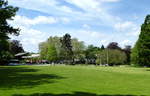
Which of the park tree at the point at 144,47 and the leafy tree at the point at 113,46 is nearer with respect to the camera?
the park tree at the point at 144,47

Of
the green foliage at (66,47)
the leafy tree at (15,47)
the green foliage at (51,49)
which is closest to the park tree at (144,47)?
the green foliage at (51,49)

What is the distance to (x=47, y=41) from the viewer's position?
15738 cm

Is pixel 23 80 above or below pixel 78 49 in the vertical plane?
below

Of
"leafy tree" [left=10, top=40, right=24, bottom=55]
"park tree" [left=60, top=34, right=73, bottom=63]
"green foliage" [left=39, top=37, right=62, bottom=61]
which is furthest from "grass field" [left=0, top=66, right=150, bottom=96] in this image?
"leafy tree" [left=10, top=40, right=24, bottom=55]

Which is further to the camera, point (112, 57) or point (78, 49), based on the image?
point (78, 49)

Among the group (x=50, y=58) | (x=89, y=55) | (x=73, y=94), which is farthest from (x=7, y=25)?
(x=89, y=55)

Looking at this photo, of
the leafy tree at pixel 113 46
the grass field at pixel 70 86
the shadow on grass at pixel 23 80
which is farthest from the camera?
the leafy tree at pixel 113 46

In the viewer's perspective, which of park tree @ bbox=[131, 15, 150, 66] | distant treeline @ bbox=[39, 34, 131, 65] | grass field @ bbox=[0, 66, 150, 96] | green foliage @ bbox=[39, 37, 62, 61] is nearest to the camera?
grass field @ bbox=[0, 66, 150, 96]

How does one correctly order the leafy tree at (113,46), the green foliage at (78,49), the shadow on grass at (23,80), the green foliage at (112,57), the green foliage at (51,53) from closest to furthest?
the shadow on grass at (23,80) → the green foliage at (51,53) → the green foliage at (112,57) → the leafy tree at (113,46) → the green foliage at (78,49)

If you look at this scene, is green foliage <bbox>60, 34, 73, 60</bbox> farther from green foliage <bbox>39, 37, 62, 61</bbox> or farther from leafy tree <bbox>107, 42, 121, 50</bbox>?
leafy tree <bbox>107, 42, 121, 50</bbox>

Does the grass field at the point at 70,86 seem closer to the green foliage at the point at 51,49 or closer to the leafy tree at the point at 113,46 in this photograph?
the green foliage at the point at 51,49

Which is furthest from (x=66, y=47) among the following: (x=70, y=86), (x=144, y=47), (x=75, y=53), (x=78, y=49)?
(x=70, y=86)

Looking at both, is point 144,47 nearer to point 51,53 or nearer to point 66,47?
point 51,53

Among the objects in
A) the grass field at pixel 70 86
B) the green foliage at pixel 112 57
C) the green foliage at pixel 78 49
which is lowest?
the grass field at pixel 70 86
